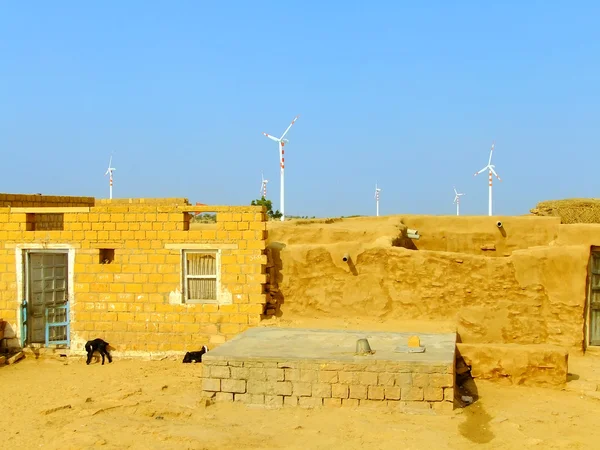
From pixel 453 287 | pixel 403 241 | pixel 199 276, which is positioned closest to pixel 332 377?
pixel 453 287

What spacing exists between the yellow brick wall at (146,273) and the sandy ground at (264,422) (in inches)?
77.1

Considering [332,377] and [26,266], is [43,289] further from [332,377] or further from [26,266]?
[332,377]

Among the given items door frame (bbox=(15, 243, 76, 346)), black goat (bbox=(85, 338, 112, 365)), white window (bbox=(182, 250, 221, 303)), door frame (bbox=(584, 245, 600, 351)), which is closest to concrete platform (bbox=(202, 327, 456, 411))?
white window (bbox=(182, 250, 221, 303))

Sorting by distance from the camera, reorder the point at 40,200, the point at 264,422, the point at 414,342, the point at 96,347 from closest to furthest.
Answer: the point at 264,422 < the point at 414,342 < the point at 96,347 < the point at 40,200

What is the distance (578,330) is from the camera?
11.1 metres

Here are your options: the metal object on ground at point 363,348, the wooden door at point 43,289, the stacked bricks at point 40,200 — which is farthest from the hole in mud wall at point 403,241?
the stacked bricks at point 40,200

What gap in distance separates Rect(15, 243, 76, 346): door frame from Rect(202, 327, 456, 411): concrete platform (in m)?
4.73

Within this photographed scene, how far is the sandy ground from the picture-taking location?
7.45 meters

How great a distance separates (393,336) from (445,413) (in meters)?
2.15

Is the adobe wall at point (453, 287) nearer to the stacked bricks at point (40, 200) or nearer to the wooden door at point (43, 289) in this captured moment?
the wooden door at point (43, 289)

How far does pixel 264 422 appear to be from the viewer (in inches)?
323

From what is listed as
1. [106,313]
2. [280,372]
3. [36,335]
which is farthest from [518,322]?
[36,335]

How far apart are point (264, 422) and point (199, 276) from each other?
15.0 ft

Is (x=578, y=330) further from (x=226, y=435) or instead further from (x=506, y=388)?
(x=226, y=435)
